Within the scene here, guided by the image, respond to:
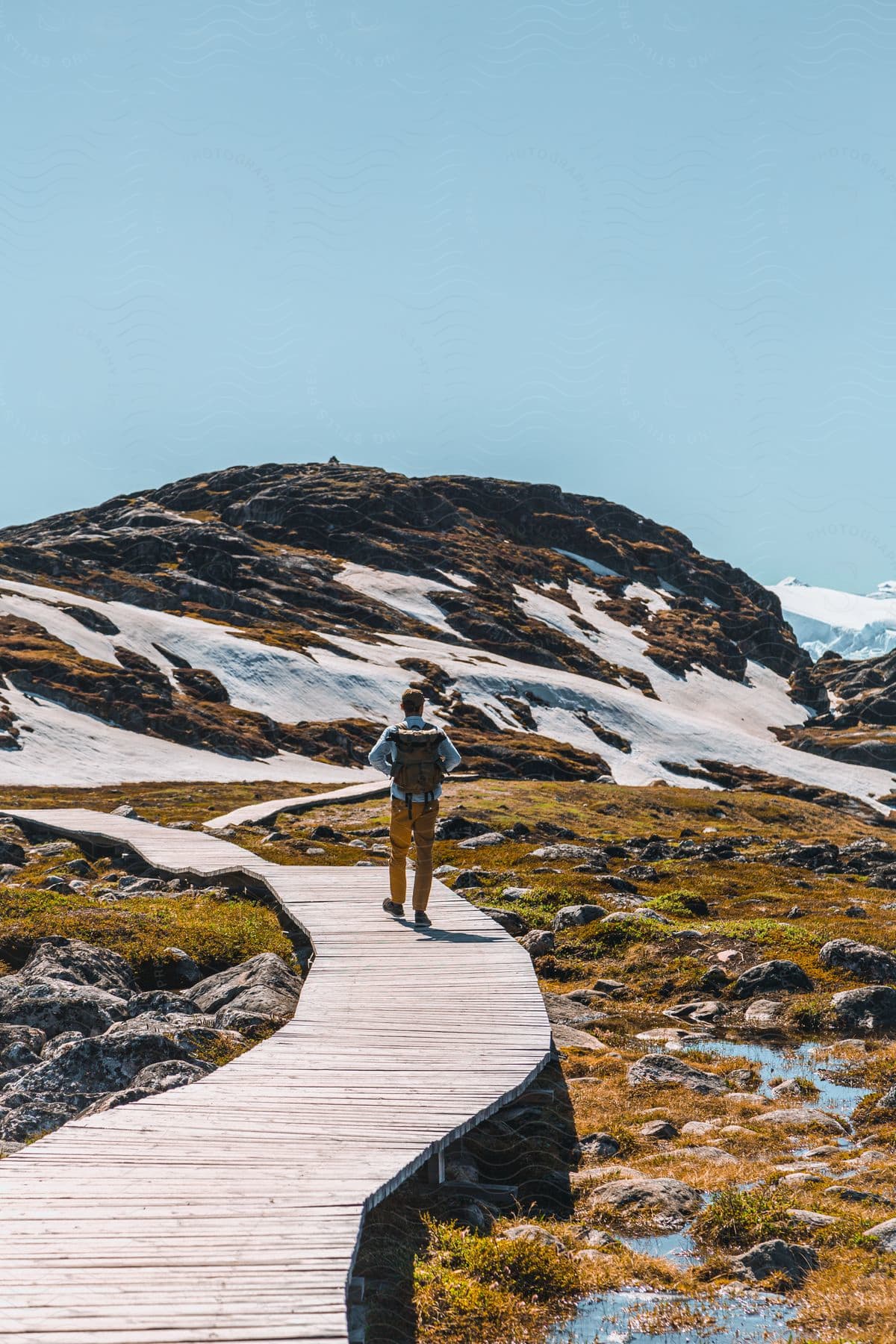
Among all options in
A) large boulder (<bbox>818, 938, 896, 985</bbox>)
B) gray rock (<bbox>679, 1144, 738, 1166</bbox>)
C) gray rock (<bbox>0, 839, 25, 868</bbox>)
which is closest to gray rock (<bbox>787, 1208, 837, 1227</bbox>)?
gray rock (<bbox>679, 1144, 738, 1166</bbox>)

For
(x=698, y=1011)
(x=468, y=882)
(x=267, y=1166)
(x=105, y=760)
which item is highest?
(x=267, y=1166)

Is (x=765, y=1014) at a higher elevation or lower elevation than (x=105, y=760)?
higher

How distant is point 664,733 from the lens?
133000mm

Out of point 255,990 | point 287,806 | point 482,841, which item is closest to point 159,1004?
point 255,990

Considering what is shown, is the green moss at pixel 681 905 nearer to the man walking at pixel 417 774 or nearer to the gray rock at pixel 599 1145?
the man walking at pixel 417 774

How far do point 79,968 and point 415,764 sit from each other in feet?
20.4

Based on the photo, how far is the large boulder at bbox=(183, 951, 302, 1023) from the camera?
14039mm

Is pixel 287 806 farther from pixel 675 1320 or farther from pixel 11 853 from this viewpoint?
pixel 675 1320

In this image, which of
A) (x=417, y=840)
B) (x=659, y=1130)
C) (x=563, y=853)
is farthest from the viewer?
(x=563, y=853)

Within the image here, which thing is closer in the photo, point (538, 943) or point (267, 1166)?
point (267, 1166)

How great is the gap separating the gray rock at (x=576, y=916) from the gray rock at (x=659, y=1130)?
10.7m

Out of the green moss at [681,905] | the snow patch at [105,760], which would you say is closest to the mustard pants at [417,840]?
the green moss at [681,905]

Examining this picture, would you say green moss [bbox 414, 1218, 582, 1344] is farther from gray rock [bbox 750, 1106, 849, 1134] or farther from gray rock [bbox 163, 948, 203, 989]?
gray rock [bbox 163, 948, 203, 989]

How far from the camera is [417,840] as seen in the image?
59.3ft
